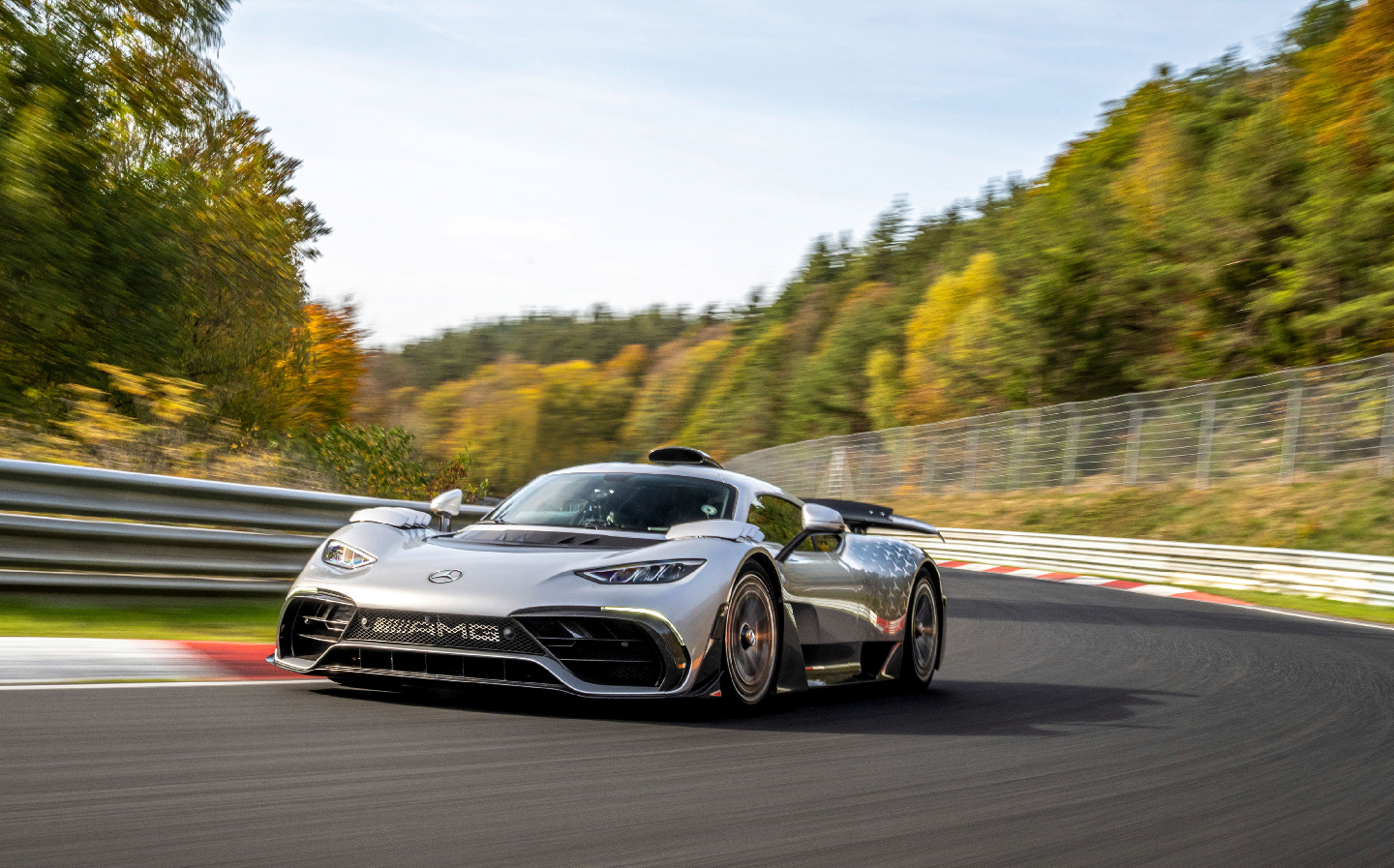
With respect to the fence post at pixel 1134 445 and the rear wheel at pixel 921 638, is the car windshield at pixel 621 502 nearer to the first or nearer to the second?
the rear wheel at pixel 921 638

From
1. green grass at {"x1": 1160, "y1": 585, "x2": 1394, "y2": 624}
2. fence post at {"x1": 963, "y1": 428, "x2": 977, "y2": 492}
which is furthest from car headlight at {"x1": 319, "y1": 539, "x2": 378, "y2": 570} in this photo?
fence post at {"x1": 963, "y1": 428, "x2": 977, "y2": 492}

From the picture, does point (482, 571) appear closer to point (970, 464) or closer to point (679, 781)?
point (679, 781)

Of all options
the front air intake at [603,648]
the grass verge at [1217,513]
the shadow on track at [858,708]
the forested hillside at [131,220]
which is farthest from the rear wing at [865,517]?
the grass verge at [1217,513]

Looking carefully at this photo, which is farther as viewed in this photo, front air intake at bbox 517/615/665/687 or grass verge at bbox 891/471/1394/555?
grass verge at bbox 891/471/1394/555

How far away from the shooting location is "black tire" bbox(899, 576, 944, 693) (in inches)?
327

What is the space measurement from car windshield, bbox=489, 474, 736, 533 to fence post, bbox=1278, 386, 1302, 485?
80.2 feet

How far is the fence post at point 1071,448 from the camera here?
1395 inches

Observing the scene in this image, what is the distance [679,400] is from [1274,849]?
127744mm

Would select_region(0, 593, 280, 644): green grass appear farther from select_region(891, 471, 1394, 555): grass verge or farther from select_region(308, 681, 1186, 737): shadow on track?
select_region(891, 471, 1394, 555): grass verge

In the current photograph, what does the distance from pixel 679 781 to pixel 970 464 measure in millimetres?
35606

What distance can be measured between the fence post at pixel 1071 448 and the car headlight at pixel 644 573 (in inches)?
1199

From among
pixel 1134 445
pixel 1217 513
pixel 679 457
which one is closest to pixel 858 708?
pixel 679 457

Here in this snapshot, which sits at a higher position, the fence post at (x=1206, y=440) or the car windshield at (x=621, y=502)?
the fence post at (x=1206, y=440)

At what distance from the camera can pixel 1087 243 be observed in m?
47.7
